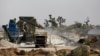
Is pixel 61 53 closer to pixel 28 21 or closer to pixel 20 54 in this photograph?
pixel 20 54

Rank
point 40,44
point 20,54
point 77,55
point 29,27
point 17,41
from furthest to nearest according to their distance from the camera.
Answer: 1. point 29,27
2. point 17,41
3. point 40,44
4. point 20,54
5. point 77,55

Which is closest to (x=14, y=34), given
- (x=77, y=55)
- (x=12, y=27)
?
(x=12, y=27)

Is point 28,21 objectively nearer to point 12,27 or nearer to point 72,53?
point 12,27

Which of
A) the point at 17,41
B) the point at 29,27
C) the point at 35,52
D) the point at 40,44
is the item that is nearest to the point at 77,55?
the point at 35,52

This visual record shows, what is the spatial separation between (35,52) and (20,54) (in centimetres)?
119

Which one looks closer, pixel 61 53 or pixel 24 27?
pixel 61 53

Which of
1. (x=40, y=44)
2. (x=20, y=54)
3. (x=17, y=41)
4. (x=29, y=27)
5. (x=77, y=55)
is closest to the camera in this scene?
(x=77, y=55)

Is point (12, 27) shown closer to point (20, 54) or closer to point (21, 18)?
point (21, 18)

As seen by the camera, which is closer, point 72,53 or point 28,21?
point 72,53

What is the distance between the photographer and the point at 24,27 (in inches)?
1575

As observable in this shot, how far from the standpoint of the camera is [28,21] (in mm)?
40625

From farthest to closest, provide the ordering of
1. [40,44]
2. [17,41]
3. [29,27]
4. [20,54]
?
[29,27] < [17,41] < [40,44] < [20,54]

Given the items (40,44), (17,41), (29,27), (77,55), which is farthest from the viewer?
(29,27)

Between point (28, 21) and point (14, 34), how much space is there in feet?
9.77
